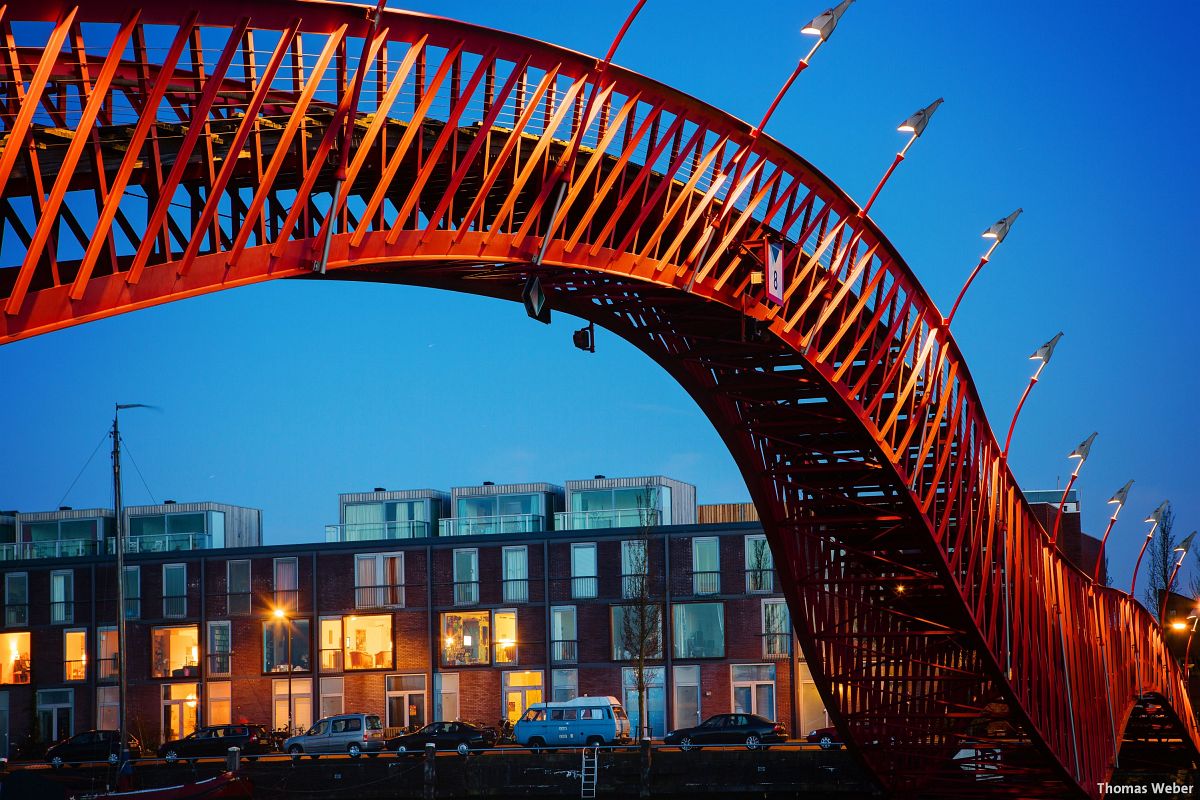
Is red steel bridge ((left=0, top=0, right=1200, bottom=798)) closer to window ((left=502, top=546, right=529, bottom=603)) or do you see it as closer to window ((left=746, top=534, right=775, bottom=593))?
window ((left=746, top=534, right=775, bottom=593))

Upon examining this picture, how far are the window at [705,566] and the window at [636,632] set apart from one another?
200 cm

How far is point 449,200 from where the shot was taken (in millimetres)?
16594

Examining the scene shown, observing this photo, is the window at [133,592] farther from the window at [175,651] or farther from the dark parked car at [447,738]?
the dark parked car at [447,738]

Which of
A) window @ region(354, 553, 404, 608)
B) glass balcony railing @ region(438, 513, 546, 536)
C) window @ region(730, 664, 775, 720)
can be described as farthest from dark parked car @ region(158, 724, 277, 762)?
window @ region(730, 664, 775, 720)

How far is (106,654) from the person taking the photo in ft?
223

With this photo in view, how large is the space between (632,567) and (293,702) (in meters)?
16.3

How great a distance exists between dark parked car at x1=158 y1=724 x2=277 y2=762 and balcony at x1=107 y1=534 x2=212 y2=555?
2006 cm

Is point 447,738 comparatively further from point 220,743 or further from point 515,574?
point 515,574

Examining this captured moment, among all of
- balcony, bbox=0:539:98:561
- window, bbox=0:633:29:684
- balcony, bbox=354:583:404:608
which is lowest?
window, bbox=0:633:29:684

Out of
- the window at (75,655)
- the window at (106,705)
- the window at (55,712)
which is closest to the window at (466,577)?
the window at (106,705)

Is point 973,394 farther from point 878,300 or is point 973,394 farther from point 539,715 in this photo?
point 539,715

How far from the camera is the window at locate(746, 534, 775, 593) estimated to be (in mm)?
61812

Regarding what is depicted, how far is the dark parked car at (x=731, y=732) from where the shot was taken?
5122cm

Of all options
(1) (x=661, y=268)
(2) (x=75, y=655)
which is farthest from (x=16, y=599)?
(1) (x=661, y=268)
